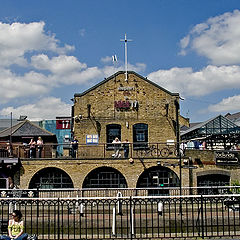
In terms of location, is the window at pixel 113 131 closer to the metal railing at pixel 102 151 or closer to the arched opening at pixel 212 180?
the metal railing at pixel 102 151

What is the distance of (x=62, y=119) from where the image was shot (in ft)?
114

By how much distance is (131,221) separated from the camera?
37.9 feet

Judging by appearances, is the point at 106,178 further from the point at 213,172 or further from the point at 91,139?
the point at 213,172

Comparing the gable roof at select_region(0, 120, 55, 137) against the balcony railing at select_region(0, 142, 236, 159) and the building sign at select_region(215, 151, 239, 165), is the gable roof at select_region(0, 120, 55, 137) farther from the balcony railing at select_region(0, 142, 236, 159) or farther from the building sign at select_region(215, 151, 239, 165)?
the building sign at select_region(215, 151, 239, 165)

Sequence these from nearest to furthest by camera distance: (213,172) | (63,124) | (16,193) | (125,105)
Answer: (16,193)
(213,172)
(125,105)
(63,124)

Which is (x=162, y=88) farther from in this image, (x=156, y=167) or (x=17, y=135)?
(x=17, y=135)

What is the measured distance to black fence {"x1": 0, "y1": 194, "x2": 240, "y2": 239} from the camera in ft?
37.9

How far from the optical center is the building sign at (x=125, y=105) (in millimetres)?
28281

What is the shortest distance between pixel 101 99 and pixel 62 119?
767 centimetres

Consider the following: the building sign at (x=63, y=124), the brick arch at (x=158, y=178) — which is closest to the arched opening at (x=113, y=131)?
the brick arch at (x=158, y=178)

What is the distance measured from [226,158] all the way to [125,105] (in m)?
8.42

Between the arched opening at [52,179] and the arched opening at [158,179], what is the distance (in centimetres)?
472

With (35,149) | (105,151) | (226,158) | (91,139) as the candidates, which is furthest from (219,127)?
(35,149)

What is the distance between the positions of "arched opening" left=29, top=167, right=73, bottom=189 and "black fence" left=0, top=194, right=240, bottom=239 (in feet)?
18.6
